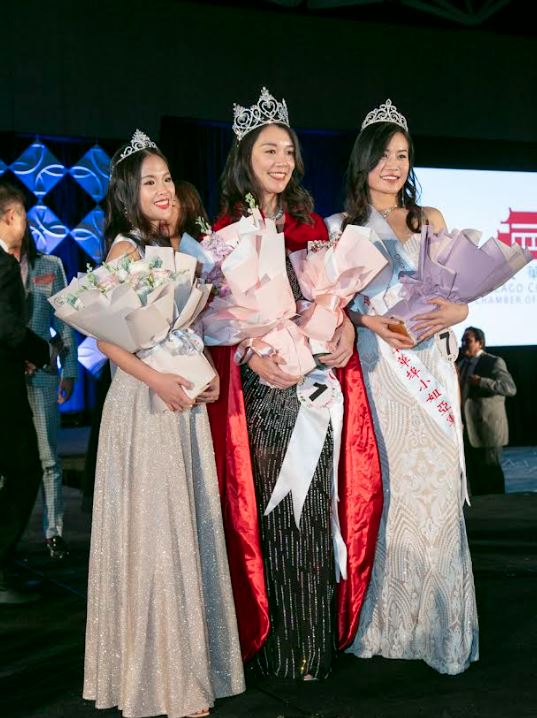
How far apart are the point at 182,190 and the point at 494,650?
168cm

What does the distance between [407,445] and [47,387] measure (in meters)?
1.95

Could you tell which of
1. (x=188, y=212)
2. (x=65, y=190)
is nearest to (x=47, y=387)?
(x=188, y=212)

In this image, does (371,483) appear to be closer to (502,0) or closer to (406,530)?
(406,530)

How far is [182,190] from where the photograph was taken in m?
3.35

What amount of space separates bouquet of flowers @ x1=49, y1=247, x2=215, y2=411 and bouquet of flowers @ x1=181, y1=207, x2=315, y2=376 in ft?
0.36

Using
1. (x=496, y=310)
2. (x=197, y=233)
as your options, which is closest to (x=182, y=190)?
(x=197, y=233)

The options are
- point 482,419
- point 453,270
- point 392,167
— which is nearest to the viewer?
point 453,270

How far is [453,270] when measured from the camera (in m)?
2.68

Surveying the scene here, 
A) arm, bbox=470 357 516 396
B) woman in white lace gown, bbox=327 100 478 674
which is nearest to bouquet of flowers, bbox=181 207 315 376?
woman in white lace gown, bbox=327 100 478 674

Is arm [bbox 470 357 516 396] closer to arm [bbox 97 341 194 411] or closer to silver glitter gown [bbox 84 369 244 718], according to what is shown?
silver glitter gown [bbox 84 369 244 718]

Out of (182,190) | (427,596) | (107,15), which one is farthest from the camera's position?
(107,15)

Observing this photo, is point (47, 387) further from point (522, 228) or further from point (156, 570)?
point (522, 228)

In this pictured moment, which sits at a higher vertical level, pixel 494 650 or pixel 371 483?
pixel 371 483

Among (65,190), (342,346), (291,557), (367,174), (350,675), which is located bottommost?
(350,675)
